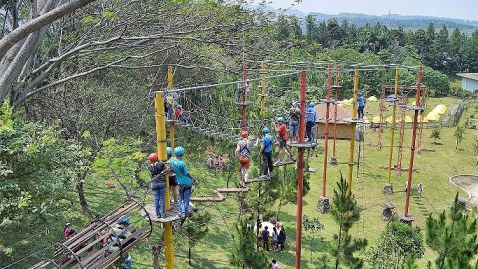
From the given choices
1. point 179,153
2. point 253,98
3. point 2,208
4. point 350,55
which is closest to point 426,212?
point 253,98

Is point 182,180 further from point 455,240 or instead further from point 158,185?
point 455,240

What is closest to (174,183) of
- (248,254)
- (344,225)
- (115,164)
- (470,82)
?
(115,164)

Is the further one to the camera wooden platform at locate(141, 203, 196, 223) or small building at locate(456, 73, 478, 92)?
small building at locate(456, 73, 478, 92)

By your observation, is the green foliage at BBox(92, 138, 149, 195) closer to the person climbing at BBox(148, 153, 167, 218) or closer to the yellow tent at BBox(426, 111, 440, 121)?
the person climbing at BBox(148, 153, 167, 218)

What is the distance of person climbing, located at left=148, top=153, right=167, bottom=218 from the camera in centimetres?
691

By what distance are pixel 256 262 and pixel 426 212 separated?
11998 millimetres

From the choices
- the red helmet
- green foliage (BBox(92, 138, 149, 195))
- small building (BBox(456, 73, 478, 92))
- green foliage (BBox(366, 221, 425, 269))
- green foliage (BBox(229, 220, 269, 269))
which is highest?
the red helmet

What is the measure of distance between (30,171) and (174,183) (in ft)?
11.0

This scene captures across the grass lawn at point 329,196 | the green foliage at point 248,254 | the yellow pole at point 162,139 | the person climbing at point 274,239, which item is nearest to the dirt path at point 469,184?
the grass lawn at point 329,196

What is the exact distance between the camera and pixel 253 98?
26.9m

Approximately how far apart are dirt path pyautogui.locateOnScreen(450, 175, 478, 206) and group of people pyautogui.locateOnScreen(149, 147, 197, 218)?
17916 millimetres

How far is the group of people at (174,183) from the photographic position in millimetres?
7021

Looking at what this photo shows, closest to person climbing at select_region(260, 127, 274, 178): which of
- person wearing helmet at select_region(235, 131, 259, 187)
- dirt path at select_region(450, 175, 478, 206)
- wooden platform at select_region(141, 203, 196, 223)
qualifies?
person wearing helmet at select_region(235, 131, 259, 187)

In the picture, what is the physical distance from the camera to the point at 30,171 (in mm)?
9398
